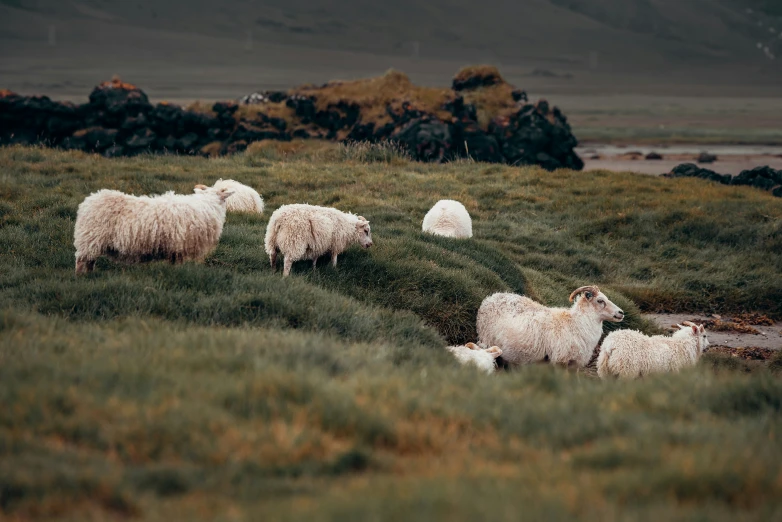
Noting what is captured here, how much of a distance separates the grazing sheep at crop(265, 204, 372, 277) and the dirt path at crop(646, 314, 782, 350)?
6.56 m

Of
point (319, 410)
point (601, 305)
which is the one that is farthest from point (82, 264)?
point (601, 305)

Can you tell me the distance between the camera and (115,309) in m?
8.37

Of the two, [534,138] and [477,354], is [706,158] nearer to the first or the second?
[534,138]

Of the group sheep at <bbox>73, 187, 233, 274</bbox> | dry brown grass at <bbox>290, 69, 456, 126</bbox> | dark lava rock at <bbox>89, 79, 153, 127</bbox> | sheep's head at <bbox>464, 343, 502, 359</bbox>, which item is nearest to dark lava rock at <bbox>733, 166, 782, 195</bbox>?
dry brown grass at <bbox>290, 69, 456, 126</bbox>

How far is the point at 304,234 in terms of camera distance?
10.7 metres

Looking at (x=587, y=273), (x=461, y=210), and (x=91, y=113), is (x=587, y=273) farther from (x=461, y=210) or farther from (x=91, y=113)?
(x=91, y=113)

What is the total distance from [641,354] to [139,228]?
7.00m

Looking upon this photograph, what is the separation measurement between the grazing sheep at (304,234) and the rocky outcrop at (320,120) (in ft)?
79.1

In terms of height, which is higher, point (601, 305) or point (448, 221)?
point (448, 221)

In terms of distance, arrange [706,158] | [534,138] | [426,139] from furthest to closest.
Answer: [706,158] < [534,138] < [426,139]

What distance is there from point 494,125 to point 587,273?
28.5 metres

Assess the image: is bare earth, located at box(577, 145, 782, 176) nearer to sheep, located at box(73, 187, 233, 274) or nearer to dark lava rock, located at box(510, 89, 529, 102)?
dark lava rock, located at box(510, 89, 529, 102)

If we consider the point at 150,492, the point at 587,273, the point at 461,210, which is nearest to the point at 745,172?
the point at 587,273

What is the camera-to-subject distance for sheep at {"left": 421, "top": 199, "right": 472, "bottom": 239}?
1559 cm
